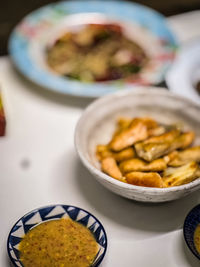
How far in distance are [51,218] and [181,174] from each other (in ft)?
0.88

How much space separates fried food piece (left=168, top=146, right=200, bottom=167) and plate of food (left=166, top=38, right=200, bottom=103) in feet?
0.46

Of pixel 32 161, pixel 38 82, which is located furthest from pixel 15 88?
pixel 32 161

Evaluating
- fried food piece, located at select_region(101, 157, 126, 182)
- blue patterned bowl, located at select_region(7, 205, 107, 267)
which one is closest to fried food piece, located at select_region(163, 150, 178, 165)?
fried food piece, located at select_region(101, 157, 126, 182)

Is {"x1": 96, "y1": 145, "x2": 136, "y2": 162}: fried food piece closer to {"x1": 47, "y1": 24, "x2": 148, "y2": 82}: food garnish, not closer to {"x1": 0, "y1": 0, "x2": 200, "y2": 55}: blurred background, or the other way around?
{"x1": 47, "y1": 24, "x2": 148, "y2": 82}: food garnish

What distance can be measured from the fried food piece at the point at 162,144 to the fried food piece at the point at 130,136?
2cm

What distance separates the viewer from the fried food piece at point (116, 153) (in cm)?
97

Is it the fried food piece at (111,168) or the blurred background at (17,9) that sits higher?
the fried food piece at (111,168)

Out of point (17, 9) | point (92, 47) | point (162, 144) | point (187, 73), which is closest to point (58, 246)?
point (162, 144)

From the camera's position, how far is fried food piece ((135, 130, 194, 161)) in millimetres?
938

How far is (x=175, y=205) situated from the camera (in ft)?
3.17

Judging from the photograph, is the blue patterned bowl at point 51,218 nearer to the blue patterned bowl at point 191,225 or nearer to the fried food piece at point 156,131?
the blue patterned bowl at point 191,225

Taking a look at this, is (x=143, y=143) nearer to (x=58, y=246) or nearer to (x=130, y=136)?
(x=130, y=136)

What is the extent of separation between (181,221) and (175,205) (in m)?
0.04

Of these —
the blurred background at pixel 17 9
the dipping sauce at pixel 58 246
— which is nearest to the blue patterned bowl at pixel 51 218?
the dipping sauce at pixel 58 246
